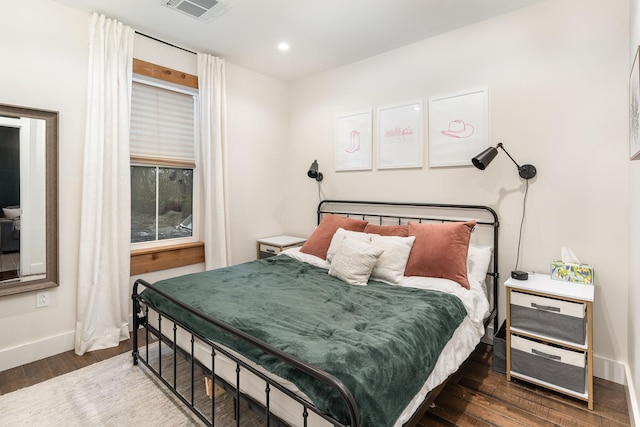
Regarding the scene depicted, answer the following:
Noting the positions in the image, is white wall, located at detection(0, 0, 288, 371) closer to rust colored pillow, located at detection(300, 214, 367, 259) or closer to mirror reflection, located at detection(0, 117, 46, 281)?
mirror reflection, located at detection(0, 117, 46, 281)

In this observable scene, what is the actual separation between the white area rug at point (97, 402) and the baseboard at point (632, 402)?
92.0 inches

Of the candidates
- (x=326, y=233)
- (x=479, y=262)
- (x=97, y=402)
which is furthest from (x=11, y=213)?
(x=479, y=262)

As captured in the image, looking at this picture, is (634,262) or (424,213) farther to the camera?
(424,213)

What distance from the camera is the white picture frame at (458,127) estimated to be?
276 cm

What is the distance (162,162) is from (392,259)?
8.11ft

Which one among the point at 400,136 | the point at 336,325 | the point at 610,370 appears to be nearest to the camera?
the point at 336,325

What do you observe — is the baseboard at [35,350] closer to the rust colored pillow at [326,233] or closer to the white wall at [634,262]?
the rust colored pillow at [326,233]

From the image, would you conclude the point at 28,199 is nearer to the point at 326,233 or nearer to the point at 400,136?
the point at 326,233

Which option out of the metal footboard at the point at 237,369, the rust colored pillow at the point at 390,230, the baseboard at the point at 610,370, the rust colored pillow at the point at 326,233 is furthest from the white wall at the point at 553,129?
the metal footboard at the point at 237,369

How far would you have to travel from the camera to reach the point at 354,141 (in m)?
3.64

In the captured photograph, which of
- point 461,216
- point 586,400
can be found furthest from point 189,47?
point 586,400

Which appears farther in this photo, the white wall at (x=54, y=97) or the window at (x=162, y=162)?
the window at (x=162, y=162)

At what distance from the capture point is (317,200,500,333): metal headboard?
106 inches

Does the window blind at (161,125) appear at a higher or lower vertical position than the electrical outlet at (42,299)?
higher
